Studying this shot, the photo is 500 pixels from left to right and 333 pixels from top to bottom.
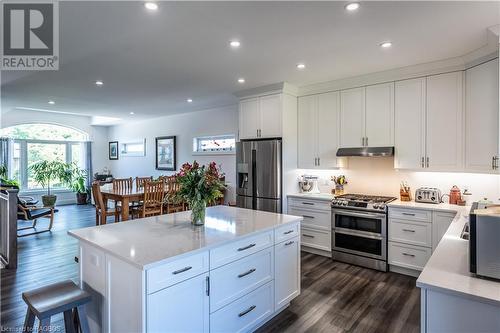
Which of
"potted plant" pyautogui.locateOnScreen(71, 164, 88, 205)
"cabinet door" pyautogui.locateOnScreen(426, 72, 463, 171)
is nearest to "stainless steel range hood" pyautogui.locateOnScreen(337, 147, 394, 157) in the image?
"cabinet door" pyautogui.locateOnScreen(426, 72, 463, 171)

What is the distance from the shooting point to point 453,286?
131 centimetres

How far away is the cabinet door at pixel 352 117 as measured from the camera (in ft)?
13.4

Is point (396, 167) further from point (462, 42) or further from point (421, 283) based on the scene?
point (421, 283)

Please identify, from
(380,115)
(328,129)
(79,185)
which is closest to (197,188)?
(328,129)

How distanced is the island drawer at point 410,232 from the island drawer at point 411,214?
0.05 metres

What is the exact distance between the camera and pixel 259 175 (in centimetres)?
462

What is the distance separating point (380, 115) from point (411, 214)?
1384mm

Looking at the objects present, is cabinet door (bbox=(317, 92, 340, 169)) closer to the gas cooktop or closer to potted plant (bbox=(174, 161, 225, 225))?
the gas cooktop

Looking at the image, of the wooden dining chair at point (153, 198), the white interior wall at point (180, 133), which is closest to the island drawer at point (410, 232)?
the white interior wall at point (180, 133)

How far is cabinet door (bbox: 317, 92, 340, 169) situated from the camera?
4.33m

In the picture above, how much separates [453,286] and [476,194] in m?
2.89

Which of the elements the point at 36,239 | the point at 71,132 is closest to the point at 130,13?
the point at 36,239

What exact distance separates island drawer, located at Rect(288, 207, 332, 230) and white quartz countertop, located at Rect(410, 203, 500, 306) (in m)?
2.29

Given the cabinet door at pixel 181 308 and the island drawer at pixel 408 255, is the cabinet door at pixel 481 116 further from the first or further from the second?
the cabinet door at pixel 181 308
